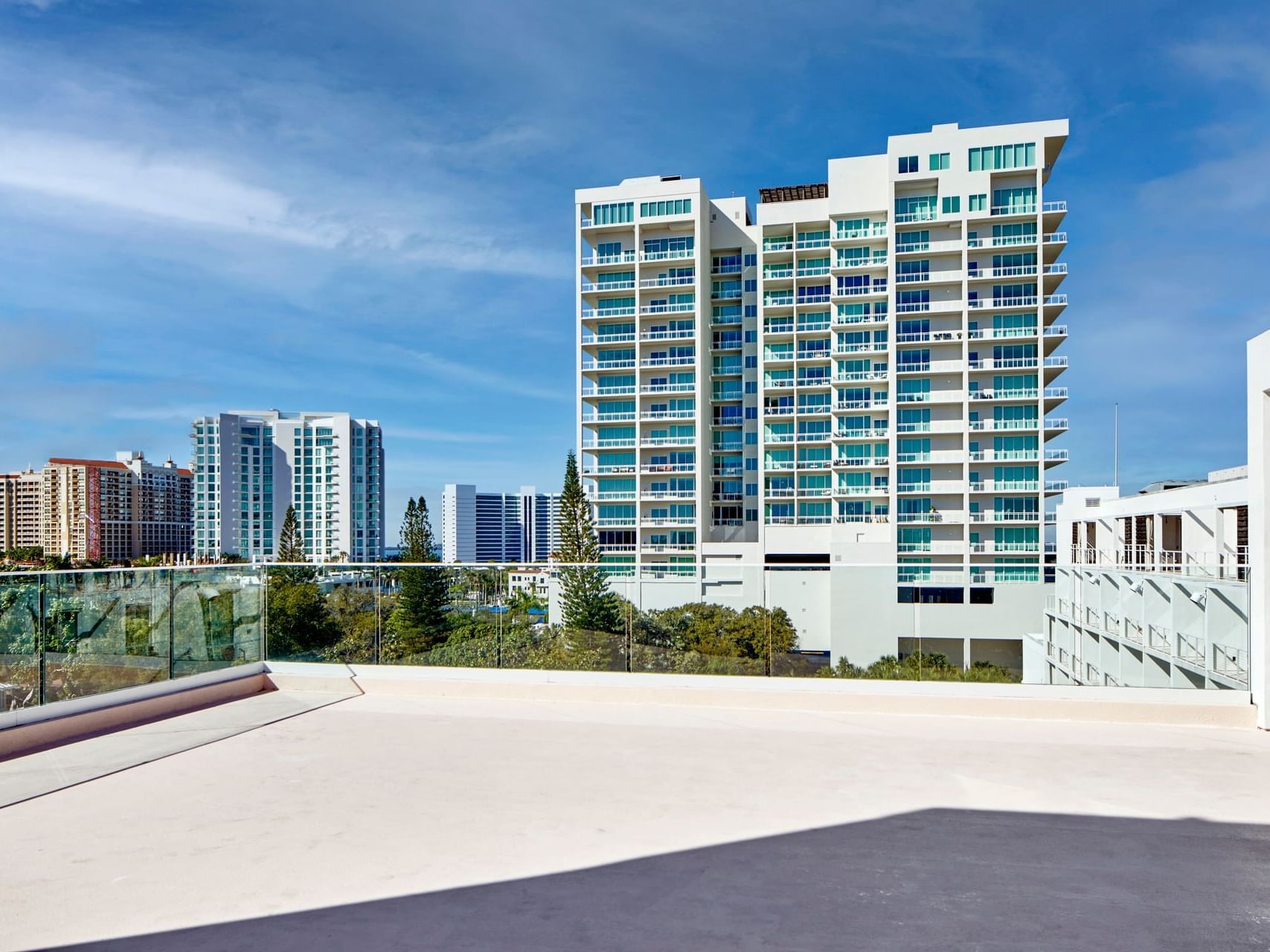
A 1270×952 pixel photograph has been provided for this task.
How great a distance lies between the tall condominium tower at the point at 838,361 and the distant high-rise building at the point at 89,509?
86336mm

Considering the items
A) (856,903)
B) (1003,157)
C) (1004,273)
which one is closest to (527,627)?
(856,903)

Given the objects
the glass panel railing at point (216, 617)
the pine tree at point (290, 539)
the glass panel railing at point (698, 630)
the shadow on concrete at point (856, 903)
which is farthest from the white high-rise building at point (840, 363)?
the shadow on concrete at point (856, 903)

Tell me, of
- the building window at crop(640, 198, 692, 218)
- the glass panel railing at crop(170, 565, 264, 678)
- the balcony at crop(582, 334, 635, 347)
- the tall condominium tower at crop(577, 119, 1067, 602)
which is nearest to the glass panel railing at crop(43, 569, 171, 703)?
the glass panel railing at crop(170, 565, 264, 678)

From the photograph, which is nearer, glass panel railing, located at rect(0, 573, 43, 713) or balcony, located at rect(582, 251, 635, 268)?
glass panel railing, located at rect(0, 573, 43, 713)

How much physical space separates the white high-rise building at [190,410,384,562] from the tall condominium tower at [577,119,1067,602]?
223ft

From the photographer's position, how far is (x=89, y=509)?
102688 mm

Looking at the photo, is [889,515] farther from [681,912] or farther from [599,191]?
[681,912]

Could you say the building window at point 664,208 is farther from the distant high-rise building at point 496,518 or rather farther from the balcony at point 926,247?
the distant high-rise building at point 496,518

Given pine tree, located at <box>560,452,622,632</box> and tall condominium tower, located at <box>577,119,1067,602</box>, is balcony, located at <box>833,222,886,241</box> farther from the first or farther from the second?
pine tree, located at <box>560,452,622,632</box>

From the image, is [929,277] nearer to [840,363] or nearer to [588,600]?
[840,363]

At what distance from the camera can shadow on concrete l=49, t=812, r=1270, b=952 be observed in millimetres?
2639

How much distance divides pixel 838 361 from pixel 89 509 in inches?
3914

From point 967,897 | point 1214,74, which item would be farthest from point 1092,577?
point 1214,74

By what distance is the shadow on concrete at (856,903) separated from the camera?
264 cm
